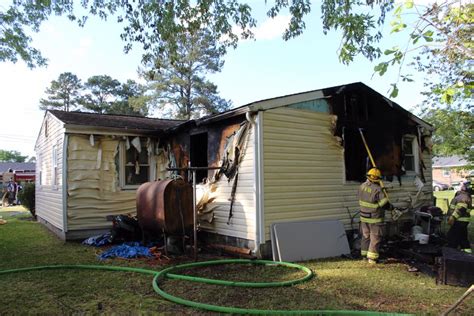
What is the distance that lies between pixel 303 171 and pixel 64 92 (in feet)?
134

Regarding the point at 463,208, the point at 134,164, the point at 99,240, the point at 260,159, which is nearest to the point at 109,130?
the point at 134,164

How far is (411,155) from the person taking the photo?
1098 cm

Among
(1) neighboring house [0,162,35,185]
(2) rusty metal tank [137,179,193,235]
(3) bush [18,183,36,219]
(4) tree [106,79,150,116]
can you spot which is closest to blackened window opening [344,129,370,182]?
(2) rusty metal tank [137,179,193,235]

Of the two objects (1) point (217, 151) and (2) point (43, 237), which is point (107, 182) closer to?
(2) point (43, 237)

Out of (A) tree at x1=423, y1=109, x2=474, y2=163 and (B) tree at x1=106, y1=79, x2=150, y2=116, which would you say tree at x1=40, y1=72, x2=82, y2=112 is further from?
(A) tree at x1=423, y1=109, x2=474, y2=163

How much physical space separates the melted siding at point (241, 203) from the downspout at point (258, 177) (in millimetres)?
106

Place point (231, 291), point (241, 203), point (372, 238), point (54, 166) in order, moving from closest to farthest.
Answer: point (231, 291) → point (372, 238) → point (241, 203) → point (54, 166)

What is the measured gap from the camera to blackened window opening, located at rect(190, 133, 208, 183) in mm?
10070

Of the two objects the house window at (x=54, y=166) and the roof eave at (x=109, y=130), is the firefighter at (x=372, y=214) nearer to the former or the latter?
the roof eave at (x=109, y=130)

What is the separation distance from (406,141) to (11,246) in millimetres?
11059

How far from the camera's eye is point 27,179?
117 feet

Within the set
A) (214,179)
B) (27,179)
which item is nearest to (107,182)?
(214,179)

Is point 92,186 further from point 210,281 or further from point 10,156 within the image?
point 10,156

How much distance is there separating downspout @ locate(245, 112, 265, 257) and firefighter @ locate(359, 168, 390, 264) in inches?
79.8
